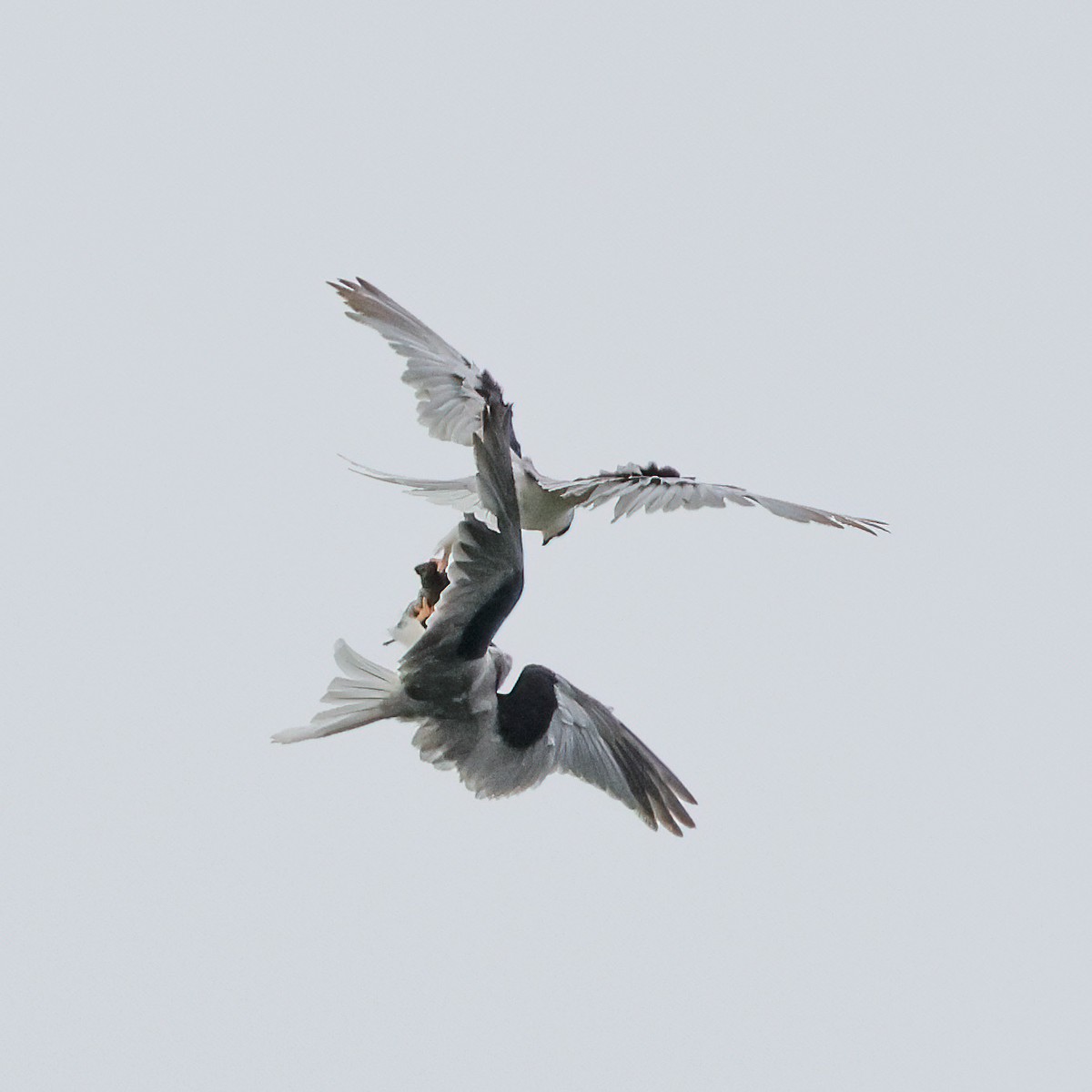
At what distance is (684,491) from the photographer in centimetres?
401

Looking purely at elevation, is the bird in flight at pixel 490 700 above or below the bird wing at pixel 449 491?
below

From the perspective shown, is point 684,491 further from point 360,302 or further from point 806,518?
point 360,302

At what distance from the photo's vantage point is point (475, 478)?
158 inches

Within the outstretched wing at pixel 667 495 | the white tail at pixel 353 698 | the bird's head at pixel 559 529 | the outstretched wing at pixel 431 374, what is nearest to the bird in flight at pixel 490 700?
the white tail at pixel 353 698

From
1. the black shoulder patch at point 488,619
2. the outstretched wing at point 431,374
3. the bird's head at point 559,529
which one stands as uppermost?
the outstretched wing at point 431,374

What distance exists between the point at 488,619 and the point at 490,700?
0.93ft

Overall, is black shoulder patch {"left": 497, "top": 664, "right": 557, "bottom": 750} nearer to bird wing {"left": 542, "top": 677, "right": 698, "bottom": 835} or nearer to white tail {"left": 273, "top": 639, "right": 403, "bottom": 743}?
bird wing {"left": 542, "top": 677, "right": 698, "bottom": 835}

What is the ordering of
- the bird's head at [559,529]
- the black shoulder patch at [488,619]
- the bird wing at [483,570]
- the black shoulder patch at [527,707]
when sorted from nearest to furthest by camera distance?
1. the bird wing at [483,570]
2. the black shoulder patch at [488,619]
3. the black shoulder patch at [527,707]
4. the bird's head at [559,529]

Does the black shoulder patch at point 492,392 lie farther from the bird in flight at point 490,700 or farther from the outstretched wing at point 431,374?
the outstretched wing at point 431,374

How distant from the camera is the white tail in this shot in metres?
3.58

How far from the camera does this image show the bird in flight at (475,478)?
157 inches

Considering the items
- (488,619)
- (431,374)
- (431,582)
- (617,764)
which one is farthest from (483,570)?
(431,374)

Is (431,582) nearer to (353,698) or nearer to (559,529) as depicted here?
(353,698)

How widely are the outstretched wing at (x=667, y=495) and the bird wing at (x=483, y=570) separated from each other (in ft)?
2.26
